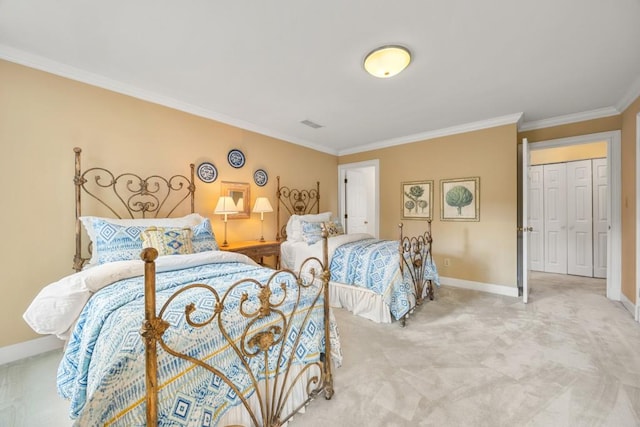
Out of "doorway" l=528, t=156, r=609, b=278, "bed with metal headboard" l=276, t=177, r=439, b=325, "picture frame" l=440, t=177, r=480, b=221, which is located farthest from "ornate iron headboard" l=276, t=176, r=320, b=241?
"doorway" l=528, t=156, r=609, b=278

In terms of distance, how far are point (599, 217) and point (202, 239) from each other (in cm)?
622

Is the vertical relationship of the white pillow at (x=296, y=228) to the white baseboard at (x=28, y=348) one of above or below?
above

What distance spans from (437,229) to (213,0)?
4.09 m

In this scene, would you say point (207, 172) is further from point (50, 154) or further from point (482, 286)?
point (482, 286)

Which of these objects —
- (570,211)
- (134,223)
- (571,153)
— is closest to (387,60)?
(134,223)

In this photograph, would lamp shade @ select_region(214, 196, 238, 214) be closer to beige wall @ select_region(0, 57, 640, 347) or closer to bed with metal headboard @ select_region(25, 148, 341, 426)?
beige wall @ select_region(0, 57, 640, 347)

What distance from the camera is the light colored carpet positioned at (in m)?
1.48

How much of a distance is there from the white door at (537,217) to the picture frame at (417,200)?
2.24 metres

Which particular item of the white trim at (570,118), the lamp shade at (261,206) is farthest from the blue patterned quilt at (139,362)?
the white trim at (570,118)

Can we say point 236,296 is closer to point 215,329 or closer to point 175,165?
point 215,329

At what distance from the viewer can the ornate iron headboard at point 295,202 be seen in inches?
168

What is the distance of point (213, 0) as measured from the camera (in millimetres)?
1582

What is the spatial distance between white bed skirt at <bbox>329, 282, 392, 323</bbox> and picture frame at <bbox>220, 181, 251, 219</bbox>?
167 cm

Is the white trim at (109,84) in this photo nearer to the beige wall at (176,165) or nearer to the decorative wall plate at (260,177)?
the beige wall at (176,165)
